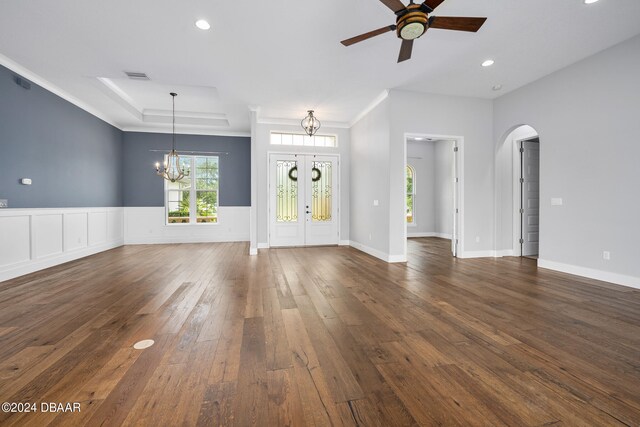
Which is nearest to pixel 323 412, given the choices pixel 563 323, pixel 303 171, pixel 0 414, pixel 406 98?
pixel 0 414

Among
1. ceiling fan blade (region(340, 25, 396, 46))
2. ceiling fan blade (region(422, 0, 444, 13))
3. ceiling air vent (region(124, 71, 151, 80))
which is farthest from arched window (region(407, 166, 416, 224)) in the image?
ceiling air vent (region(124, 71, 151, 80))

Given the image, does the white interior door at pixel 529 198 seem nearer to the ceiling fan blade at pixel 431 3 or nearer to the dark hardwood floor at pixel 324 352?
the dark hardwood floor at pixel 324 352

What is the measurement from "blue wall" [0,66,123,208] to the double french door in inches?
159

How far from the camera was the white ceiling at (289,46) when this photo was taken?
3086 millimetres

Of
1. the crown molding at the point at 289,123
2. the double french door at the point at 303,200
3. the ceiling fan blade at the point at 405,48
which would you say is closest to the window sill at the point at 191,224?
the double french door at the point at 303,200

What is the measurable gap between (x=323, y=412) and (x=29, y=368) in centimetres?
192

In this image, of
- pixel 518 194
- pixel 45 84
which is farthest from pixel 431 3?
pixel 45 84

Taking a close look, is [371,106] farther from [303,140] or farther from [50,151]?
[50,151]

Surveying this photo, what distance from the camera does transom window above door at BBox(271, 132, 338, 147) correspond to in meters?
7.23

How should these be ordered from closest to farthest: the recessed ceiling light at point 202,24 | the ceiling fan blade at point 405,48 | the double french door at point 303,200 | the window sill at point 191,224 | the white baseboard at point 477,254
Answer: the ceiling fan blade at point 405,48 < the recessed ceiling light at point 202,24 < the white baseboard at point 477,254 < the double french door at point 303,200 < the window sill at point 191,224

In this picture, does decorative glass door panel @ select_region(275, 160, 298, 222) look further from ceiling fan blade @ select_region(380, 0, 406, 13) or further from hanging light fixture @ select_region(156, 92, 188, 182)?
ceiling fan blade @ select_region(380, 0, 406, 13)

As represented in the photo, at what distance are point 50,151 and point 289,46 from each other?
188 inches

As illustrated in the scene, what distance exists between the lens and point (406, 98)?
17.5 feet

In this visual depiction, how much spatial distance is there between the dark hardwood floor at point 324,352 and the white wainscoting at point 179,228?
13.4 feet
